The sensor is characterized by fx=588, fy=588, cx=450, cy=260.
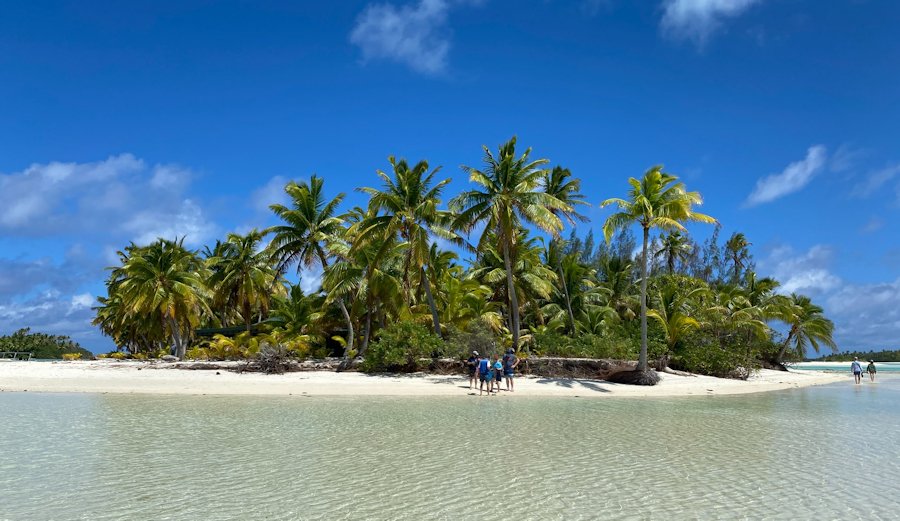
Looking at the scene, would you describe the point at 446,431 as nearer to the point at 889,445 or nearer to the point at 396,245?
the point at 889,445

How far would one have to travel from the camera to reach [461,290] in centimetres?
3023

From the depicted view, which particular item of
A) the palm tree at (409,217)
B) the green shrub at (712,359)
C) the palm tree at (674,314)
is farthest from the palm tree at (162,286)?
the green shrub at (712,359)

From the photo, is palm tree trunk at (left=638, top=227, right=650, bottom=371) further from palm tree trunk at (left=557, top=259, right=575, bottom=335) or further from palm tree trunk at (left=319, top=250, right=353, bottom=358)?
palm tree trunk at (left=319, top=250, right=353, bottom=358)

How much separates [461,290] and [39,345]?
57.9 metres

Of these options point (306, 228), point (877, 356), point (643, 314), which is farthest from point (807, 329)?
point (877, 356)

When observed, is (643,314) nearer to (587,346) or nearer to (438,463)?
(587,346)

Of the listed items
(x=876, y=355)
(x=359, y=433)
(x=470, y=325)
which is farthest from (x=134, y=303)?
(x=876, y=355)

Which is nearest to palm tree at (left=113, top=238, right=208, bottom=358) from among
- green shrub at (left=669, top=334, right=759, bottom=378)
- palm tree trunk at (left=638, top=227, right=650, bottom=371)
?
palm tree trunk at (left=638, top=227, right=650, bottom=371)

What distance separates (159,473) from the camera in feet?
27.3

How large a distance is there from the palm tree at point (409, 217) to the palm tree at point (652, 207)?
7482 mm

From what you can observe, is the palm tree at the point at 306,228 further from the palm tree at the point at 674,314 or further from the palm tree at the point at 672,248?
the palm tree at the point at 672,248

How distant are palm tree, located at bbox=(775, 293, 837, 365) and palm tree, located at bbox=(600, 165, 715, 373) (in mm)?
24206

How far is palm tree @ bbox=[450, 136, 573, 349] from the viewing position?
84.5ft

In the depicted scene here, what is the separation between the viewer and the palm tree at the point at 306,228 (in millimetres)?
31406
